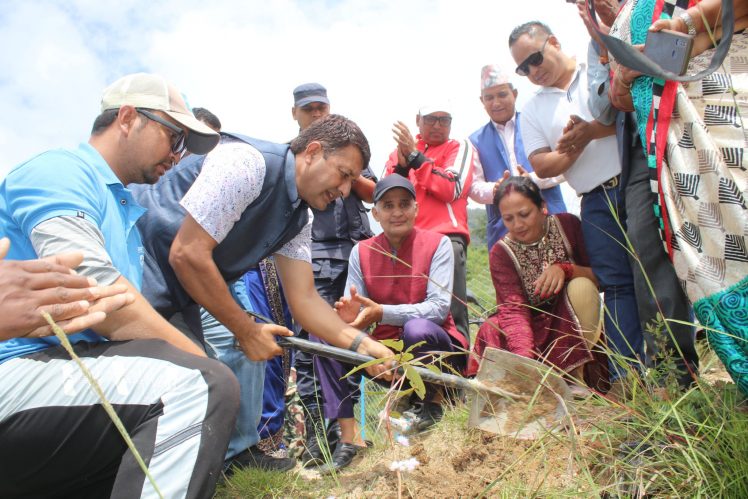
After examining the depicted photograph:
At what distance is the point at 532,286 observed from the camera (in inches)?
125

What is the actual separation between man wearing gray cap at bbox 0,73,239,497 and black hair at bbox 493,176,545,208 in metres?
2.06

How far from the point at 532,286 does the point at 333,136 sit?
4.46ft

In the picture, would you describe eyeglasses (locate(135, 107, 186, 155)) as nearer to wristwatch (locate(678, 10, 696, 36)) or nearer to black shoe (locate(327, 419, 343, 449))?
black shoe (locate(327, 419, 343, 449))

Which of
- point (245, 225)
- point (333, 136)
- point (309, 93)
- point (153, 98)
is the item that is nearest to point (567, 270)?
point (333, 136)

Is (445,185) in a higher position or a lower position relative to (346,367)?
higher

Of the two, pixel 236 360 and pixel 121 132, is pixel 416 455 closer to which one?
pixel 236 360

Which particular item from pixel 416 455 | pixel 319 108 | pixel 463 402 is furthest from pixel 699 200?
pixel 319 108

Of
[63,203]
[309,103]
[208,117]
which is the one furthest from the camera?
[208,117]

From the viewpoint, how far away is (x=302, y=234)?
9.38 feet

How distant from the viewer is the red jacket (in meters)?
3.70

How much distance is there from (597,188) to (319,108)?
192cm

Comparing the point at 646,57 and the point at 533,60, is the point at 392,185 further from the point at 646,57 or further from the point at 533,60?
the point at 646,57

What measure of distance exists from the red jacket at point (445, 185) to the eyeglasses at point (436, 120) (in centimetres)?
14

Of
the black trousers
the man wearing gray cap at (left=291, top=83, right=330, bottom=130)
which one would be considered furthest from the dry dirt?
the man wearing gray cap at (left=291, top=83, right=330, bottom=130)
